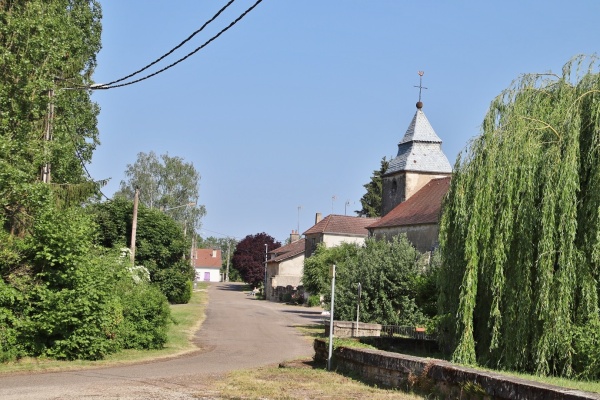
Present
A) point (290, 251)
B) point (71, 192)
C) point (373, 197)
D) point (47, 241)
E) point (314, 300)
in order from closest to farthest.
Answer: point (47, 241), point (71, 192), point (314, 300), point (290, 251), point (373, 197)

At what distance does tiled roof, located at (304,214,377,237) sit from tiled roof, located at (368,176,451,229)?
41.3 ft

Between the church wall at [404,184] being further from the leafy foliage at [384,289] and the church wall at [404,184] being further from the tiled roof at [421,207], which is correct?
the leafy foliage at [384,289]

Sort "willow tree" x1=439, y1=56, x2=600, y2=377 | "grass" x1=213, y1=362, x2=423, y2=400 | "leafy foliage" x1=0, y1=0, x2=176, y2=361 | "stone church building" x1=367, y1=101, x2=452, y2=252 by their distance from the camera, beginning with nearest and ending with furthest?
"grass" x1=213, y1=362, x2=423, y2=400, "willow tree" x1=439, y1=56, x2=600, y2=377, "leafy foliage" x1=0, y1=0, x2=176, y2=361, "stone church building" x1=367, y1=101, x2=452, y2=252

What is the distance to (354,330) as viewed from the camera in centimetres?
2584

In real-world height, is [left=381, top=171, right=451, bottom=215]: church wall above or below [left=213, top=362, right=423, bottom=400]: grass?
above

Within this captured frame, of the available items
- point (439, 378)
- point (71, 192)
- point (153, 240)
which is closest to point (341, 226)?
point (153, 240)

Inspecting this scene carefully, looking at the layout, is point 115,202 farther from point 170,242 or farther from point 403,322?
point 403,322

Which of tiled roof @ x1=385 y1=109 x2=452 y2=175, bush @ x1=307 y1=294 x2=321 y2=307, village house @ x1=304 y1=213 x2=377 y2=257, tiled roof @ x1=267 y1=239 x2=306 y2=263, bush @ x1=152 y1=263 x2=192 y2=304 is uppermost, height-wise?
tiled roof @ x1=385 y1=109 x2=452 y2=175

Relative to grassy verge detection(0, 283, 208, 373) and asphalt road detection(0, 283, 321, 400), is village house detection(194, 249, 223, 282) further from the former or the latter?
grassy verge detection(0, 283, 208, 373)

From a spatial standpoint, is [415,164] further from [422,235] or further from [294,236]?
[294,236]

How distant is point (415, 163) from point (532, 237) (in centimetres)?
4164

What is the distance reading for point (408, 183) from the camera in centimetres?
5478

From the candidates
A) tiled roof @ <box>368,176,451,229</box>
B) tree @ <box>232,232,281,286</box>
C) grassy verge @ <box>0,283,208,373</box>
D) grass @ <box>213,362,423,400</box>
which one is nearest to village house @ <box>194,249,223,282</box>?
tree @ <box>232,232,281,286</box>

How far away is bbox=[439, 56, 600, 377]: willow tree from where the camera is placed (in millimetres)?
13016
